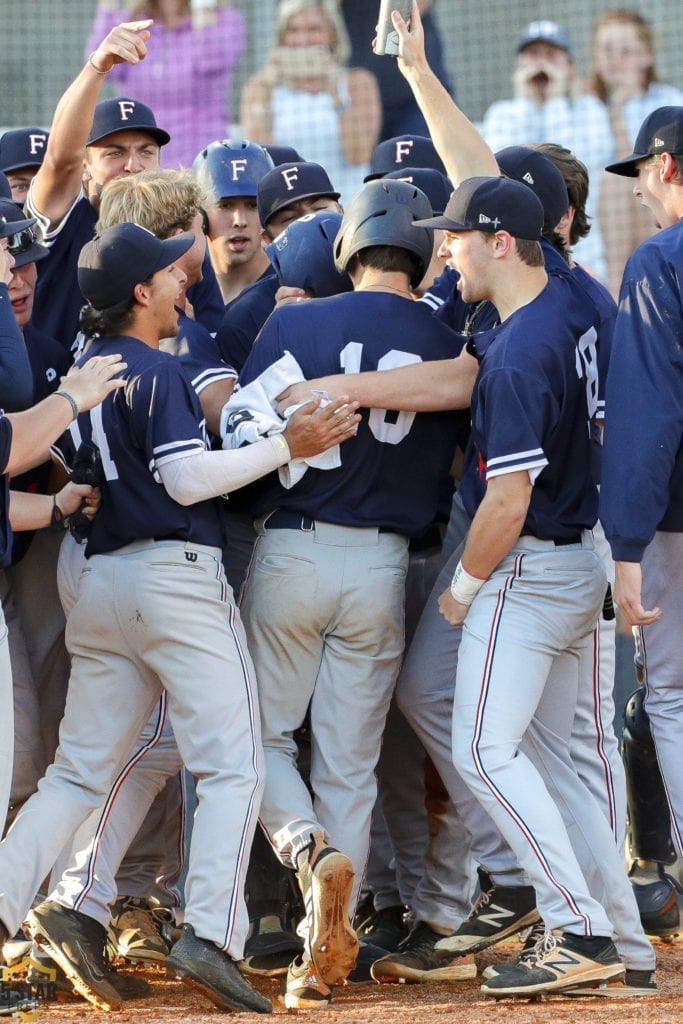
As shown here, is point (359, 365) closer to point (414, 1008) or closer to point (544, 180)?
point (544, 180)

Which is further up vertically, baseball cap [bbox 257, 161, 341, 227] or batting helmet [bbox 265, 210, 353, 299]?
baseball cap [bbox 257, 161, 341, 227]

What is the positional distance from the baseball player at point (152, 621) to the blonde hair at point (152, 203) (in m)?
0.25

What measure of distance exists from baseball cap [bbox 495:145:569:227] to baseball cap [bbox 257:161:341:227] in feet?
2.82

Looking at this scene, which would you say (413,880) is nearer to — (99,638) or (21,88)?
(99,638)

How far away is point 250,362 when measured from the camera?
13.7 feet

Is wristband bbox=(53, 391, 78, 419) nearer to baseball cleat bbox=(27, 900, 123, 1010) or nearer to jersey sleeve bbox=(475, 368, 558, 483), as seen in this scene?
jersey sleeve bbox=(475, 368, 558, 483)

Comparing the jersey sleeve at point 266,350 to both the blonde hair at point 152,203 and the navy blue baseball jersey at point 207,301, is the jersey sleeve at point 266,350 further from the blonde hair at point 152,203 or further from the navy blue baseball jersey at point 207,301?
the navy blue baseball jersey at point 207,301

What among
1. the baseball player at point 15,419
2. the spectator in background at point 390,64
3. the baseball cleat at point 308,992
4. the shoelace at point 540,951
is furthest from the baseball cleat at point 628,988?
the spectator in background at point 390,64

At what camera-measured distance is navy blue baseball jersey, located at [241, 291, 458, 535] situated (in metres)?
4.09

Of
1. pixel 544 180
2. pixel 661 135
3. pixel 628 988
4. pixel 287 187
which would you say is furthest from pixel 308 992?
pixel 287 187

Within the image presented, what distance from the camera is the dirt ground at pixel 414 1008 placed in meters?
3.49

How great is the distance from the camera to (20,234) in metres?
4.12

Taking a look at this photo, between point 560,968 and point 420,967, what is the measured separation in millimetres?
683

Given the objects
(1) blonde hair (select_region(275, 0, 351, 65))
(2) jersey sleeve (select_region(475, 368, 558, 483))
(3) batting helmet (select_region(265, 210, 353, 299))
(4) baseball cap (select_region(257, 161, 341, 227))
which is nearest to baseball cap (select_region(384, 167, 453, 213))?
(4) baseball cap (select_region(257, 161, 341, 227))
